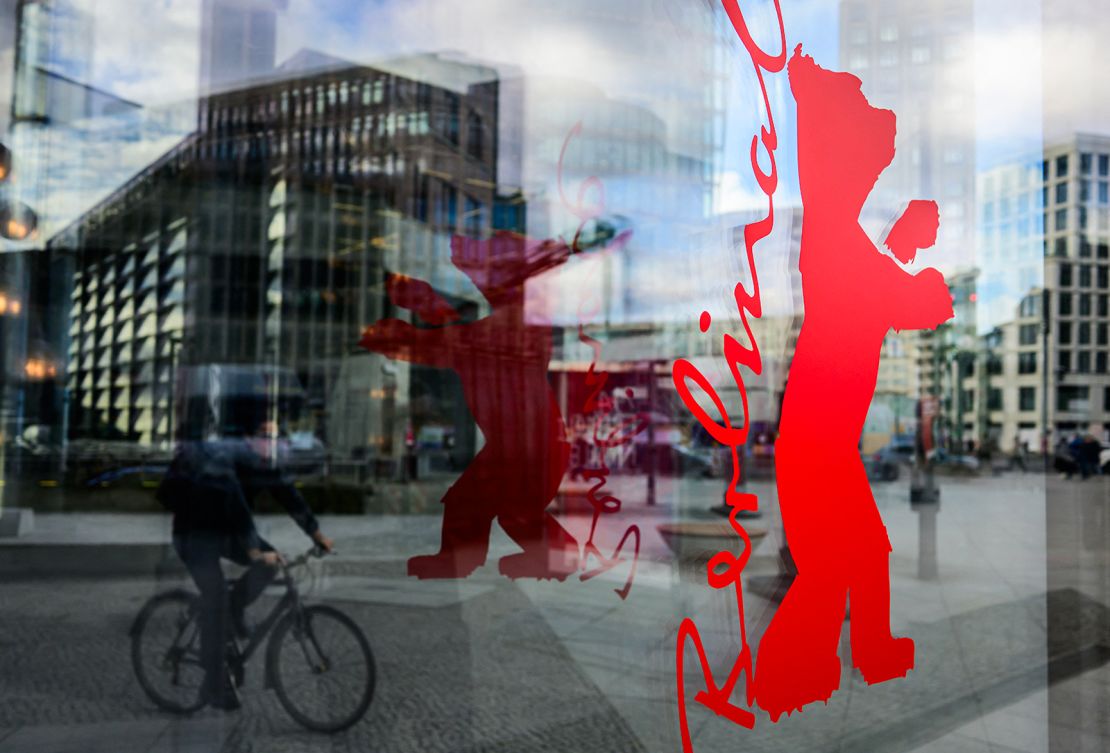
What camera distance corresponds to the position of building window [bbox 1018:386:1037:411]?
423 cm

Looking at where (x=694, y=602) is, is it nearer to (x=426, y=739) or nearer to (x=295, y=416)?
(x=426, y=739)

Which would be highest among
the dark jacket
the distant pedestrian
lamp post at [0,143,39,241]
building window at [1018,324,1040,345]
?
lamp post at [0,143,39,241]

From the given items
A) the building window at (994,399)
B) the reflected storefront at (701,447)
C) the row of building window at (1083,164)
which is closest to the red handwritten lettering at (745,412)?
the reflected storefront at (701,447)

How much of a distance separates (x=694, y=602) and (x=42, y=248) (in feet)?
69.1

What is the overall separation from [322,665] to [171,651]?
811 mm

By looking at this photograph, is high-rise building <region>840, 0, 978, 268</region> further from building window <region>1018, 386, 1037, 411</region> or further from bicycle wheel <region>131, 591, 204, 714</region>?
bicycle wheel <region>131, 591, 204, 714</region>

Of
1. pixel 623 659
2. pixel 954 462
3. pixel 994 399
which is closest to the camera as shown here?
pixel 623 659

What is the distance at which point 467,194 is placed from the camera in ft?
49.2

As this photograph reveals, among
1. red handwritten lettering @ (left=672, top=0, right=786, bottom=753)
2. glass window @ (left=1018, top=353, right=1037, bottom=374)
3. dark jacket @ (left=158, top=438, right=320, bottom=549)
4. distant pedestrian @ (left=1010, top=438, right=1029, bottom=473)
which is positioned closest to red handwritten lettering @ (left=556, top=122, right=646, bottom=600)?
dark jacket @ (left=158, top=438, right=320, bottom=549)

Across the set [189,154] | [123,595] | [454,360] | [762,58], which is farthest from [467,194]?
[189,154]

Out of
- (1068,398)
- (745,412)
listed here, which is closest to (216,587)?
(745,412)

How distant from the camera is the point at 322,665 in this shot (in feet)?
12.4

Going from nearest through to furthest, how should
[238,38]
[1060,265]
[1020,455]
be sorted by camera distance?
[1060,265]
[1020,455]
[238,38]

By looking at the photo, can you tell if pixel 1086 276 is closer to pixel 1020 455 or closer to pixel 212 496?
pixel 1020 455
